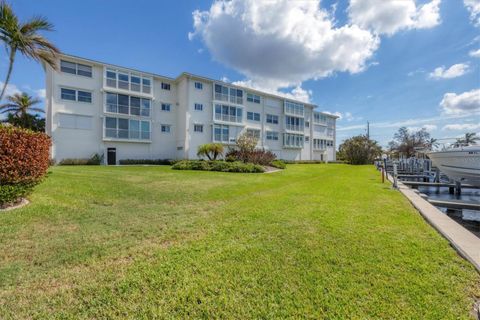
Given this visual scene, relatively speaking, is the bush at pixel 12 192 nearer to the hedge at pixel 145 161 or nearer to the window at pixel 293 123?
the hedge at pixel 145 161

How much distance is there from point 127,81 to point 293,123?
2698 cm

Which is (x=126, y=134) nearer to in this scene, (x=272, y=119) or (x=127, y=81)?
(x=127, y=81)

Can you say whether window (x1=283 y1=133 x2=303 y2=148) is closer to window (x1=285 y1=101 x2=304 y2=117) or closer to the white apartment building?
the white apartment building

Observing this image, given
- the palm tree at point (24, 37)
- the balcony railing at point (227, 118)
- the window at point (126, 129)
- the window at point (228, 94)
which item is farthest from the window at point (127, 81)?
the palm tree at point (24, 37)

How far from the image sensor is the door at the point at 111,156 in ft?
79.5

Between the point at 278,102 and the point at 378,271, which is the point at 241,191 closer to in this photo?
the point at 378,271

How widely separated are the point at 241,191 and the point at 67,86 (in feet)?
74.8

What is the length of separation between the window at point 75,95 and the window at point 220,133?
14187 millimetres

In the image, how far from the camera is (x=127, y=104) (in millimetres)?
25000

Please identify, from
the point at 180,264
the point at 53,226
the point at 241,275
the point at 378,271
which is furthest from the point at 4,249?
the point at 378,271

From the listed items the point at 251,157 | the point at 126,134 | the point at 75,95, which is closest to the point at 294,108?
the point at 251,157

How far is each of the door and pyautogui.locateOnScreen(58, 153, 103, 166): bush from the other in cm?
83

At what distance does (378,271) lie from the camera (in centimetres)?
300

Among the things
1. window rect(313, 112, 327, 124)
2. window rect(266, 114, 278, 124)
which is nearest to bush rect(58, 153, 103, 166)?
window rect(266, 114, 278, 124)
